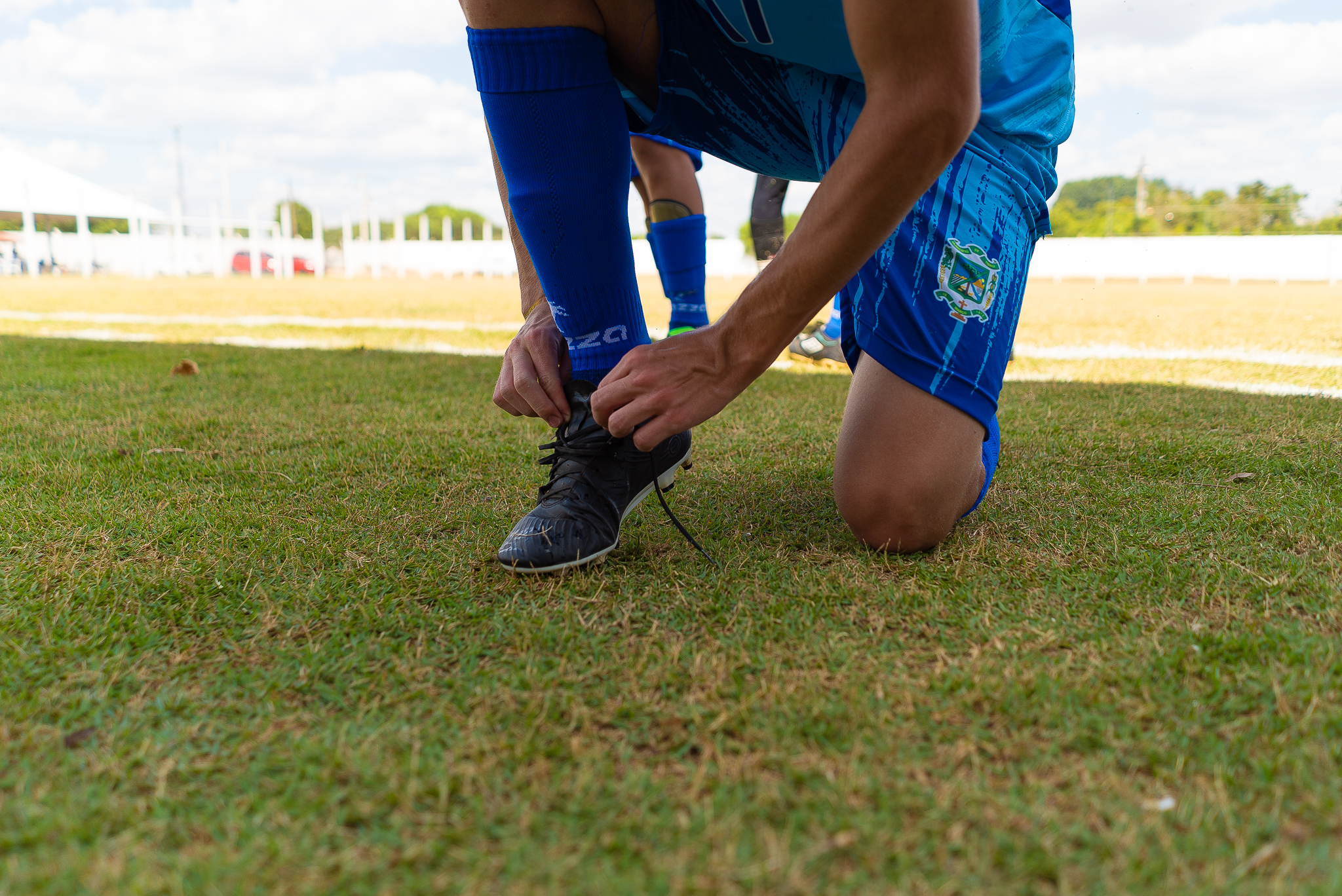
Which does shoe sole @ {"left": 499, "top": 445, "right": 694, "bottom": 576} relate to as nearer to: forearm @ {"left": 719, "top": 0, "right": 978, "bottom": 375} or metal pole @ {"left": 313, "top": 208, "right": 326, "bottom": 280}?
forearm @ {"left": 719, "top": 0, "right": 978, "bottom": 375}

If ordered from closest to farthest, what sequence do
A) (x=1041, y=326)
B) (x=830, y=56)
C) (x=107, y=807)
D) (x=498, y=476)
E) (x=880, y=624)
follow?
(x=107, y=807) < (x=880, y=624) < (x=830, y=56) < (x=498, y=476) < (x=1041, y=326)

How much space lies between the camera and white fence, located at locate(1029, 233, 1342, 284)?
16.6m

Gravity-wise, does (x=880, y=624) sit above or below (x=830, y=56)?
below

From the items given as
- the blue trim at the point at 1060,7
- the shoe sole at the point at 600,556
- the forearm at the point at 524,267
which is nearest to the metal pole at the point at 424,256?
the forearm at the point at 524,267

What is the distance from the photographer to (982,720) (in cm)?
80

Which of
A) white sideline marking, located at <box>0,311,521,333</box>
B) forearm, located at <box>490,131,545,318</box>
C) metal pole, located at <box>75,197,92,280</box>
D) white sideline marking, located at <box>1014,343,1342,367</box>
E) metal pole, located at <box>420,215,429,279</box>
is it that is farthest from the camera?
metal pole, located at <box>420,215,429,279</box>

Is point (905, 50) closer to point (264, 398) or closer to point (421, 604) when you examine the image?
point (421, 604)

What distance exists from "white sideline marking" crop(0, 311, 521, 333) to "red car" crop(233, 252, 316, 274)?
25.4m

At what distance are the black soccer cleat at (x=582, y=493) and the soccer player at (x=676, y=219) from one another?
65.5 inches

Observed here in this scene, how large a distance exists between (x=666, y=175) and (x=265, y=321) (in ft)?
12.9

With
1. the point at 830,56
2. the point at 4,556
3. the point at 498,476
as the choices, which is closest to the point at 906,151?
the point at 830,56

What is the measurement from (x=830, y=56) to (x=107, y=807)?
1218 millimetres

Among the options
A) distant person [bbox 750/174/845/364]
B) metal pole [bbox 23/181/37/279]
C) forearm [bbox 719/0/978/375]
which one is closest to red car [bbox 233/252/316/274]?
metal pole [bbox 23/181/37/279]

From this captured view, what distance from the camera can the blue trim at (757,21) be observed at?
1165mm
